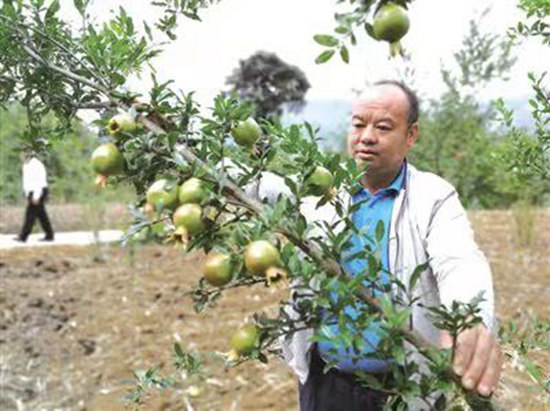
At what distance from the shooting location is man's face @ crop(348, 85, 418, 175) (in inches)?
78.7

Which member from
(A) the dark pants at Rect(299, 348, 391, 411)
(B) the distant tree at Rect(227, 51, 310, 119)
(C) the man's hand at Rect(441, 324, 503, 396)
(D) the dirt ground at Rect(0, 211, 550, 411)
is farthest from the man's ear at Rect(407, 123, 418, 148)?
(B) the distant tree at Rect(227, 51, 310, 119)

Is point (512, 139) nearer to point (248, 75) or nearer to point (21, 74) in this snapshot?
point (21, 74)

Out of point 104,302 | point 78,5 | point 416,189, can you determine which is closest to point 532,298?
point 104,302

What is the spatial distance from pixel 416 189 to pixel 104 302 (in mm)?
5279

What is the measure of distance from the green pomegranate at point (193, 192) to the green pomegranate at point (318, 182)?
183 millimetres

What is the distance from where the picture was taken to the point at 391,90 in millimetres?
2078

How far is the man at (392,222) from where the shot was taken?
1.81 meters

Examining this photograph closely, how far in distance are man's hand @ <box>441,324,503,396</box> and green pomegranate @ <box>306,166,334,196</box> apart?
303mm

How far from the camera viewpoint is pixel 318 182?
1201 millimetres

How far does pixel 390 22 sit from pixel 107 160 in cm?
49

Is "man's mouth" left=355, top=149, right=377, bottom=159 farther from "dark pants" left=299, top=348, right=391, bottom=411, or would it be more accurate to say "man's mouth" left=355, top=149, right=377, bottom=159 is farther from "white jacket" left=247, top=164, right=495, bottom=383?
"dark pants" left=299, top=348, right=391, bottom=411

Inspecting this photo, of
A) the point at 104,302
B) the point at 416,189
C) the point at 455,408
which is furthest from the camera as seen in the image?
the point at 104,302

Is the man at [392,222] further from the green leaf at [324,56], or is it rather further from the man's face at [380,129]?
the green leaf at [324,56]

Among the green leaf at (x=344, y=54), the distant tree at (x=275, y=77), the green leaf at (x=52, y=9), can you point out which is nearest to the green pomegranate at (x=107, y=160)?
the green leaf at (x=344, y=54)
